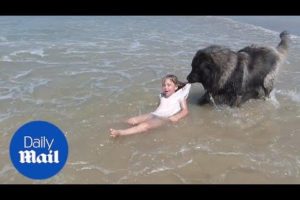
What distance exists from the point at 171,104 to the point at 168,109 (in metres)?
0.12

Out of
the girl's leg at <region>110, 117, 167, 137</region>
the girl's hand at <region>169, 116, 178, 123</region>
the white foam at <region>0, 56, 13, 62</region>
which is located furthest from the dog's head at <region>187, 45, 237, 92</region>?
the white foam at <region>0, 56, 13, 62</region>

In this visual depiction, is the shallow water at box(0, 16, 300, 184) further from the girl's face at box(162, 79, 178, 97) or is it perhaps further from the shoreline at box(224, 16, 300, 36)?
the shoreline at box(224, 16, 300, 36)

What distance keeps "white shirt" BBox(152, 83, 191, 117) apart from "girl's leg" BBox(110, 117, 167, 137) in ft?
0.82

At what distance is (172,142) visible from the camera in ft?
19.8

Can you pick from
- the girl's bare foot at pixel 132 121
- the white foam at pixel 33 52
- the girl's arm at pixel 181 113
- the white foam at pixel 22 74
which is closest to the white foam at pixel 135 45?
the white foam at pixel 33 52

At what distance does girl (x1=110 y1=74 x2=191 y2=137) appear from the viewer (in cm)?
643

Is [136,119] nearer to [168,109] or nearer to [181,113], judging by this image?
[168,109]

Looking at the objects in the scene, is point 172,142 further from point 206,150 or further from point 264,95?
point 264,95

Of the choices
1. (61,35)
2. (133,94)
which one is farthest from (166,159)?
(61,35)

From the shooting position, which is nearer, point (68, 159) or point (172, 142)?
point (68, 159)

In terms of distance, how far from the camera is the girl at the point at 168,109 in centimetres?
643

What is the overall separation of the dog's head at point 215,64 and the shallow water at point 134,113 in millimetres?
536

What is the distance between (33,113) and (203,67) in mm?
2913

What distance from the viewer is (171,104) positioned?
6965 millimetres
